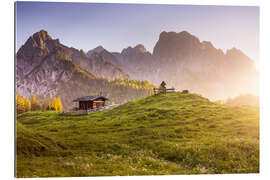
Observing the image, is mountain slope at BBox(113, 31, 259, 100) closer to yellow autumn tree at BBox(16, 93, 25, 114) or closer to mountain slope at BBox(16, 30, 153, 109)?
mountain slope at BBox(16, 30, 153, 109)

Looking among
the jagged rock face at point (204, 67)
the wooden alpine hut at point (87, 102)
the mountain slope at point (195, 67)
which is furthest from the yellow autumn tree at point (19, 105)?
the jagged rock face at point (204, 67)

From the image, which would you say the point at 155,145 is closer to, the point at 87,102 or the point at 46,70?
the point at 87,102

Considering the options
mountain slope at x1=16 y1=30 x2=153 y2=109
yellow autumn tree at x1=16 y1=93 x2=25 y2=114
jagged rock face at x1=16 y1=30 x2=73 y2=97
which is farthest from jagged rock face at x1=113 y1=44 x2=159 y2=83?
yellow autumn tree at x1=16 y1=93 x2=25 y2=114

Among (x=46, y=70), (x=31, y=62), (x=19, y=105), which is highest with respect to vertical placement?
(x=46, y=70)

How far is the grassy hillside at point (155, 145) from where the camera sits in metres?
8.66

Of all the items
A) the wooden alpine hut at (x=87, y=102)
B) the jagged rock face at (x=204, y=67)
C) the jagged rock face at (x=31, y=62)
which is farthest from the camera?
the wooden alpine hut at (x=87, y=102)

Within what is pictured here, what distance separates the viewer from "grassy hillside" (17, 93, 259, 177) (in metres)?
8.66

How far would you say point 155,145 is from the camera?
10992mm

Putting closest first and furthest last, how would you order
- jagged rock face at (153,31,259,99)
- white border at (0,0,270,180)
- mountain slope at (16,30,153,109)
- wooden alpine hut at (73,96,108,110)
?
white border at (0,0,270,180)
mountain slope at (16,30,153,109)
jagged rock face at (153,31,259,99)
wooden alpine hut at (73,96,108,110)

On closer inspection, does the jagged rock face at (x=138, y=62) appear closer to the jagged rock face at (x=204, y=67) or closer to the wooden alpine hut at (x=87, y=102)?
the jagged rock face at (x=204, y=67)

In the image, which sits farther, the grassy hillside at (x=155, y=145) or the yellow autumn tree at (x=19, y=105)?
the yellow autumn tree at (x=19, y=105)
